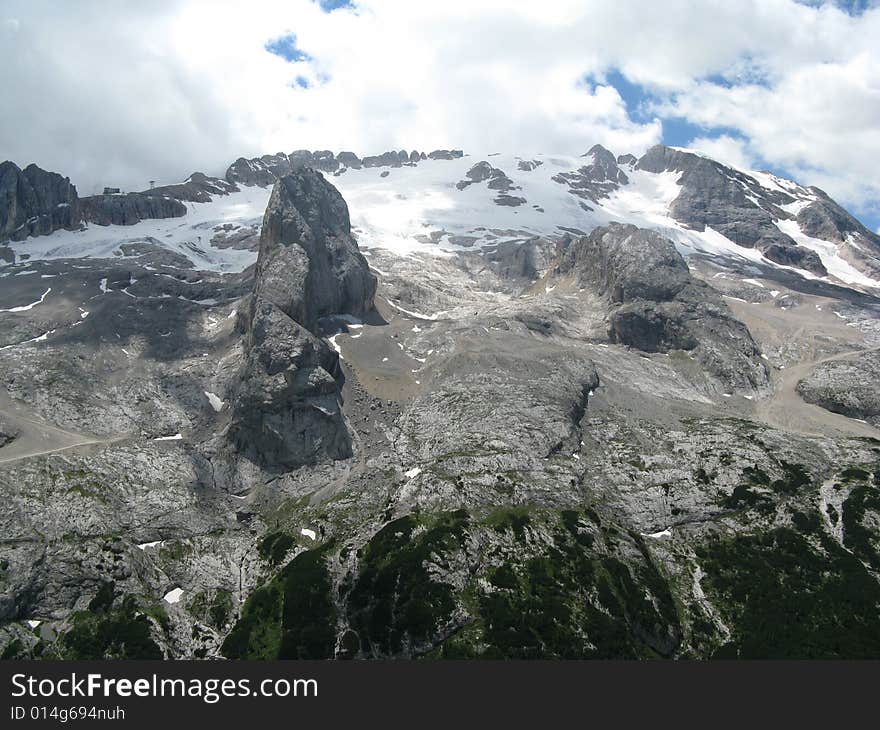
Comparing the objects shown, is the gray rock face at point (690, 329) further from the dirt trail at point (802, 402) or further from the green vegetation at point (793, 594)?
the green vegetation at point (793, 594)

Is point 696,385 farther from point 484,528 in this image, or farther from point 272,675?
point 272,675

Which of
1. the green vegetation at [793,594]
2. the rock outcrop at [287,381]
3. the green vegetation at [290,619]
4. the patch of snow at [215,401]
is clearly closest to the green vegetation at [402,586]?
the green vegetation at [290,619]

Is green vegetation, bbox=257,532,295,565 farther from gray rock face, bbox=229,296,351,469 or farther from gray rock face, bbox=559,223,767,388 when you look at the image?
gray rock face, bbox=559,223,767,388

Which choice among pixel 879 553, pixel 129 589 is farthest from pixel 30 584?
pixel 879 553

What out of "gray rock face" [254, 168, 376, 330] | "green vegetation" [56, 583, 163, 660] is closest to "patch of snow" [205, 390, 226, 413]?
"gray rock face" [254, 168, 376, 330]

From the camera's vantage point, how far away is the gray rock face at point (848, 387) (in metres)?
149

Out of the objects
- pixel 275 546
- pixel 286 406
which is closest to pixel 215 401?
pixel 286 406

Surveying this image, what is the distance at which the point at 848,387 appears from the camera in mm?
155000

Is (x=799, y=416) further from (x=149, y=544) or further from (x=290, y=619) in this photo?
(x=149, y=544)

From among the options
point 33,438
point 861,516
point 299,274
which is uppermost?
point 299,274

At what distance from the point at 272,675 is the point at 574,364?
382 feet

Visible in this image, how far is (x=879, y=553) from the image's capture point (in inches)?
3819

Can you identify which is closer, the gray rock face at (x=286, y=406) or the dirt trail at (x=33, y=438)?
the dirt trail at (x=33, y=438)

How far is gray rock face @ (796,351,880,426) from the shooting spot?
149 m
